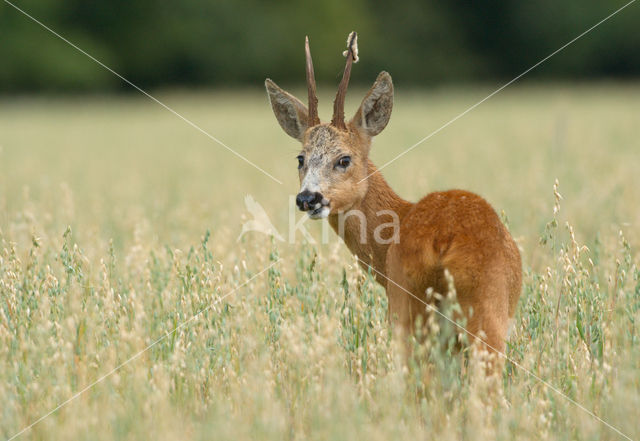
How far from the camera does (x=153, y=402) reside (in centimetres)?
321

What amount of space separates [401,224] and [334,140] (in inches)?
39.1

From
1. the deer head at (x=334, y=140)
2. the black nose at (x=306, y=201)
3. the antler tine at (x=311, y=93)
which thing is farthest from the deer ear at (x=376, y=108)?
the black nose at (x=306, y=201)

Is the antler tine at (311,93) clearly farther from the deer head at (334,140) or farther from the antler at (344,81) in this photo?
the antler at (344,81)

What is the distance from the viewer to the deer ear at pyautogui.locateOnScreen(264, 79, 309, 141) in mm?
5344

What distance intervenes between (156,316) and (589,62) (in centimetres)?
4428

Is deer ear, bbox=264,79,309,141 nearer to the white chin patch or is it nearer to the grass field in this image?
the grass field

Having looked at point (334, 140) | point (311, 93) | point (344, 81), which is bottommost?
point (334, 140)

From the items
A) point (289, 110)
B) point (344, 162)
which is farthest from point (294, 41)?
point (344, 162)

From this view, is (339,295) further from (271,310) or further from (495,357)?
(495,357)

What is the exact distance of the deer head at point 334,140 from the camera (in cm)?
468

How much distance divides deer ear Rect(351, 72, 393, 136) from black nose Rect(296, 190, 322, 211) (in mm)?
811

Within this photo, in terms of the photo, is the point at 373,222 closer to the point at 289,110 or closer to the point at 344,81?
the point at 344,81

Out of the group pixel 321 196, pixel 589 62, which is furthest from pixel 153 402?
pixel 589 62

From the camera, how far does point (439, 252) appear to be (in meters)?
3.56
